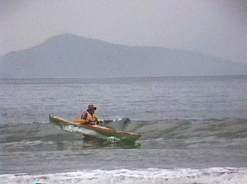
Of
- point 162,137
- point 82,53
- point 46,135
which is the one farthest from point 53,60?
point 162,137

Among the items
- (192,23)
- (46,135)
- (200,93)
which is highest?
(192,23)

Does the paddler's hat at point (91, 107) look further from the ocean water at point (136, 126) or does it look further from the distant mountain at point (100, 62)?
the distant mountain at point (100, 62)

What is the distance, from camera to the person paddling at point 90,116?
528 centimetres

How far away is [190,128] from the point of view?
17.4 feet

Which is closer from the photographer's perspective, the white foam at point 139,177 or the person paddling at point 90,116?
the white foam at point 139,177

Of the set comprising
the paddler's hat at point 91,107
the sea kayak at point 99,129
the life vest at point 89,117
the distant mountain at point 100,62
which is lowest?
the sea kayak at point 99,129

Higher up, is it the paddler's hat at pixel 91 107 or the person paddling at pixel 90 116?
the paddler's hat at pixel 91 107

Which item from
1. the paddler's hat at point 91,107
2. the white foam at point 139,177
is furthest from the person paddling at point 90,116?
the white foam at point 139,177

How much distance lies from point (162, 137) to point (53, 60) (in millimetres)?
960

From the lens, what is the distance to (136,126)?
5.29 metres

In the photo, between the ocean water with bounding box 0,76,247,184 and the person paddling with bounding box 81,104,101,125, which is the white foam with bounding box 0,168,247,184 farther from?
the person paddling with bounding box 81,104,101,125

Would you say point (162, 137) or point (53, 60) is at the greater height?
point (53, 60)

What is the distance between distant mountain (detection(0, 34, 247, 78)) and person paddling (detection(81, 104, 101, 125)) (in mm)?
232

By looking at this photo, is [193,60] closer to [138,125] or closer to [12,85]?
[138,125]
